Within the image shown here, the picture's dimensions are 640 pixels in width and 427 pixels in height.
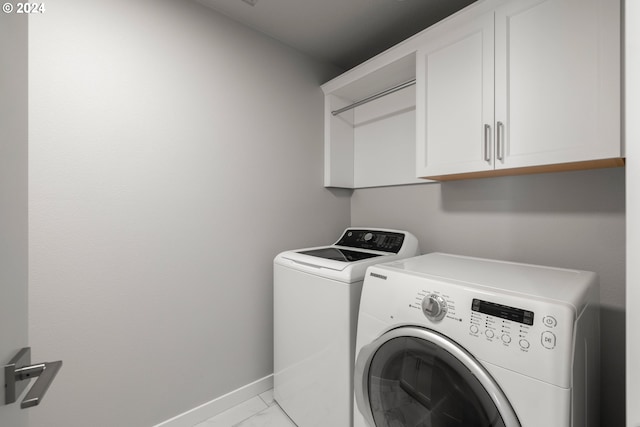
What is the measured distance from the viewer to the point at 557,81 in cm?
114

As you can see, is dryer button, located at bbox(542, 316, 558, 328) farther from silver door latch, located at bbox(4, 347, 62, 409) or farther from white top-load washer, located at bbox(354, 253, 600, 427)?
silver door latch, located at bbox(4, 347, 62, 409)

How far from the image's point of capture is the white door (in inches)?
21.3

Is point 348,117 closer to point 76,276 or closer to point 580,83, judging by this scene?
point 580,83

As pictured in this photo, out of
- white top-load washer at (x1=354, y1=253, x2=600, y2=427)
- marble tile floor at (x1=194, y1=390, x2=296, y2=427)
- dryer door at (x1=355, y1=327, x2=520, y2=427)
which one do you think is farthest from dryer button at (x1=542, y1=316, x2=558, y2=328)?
marble tile floor at (x1=194, y1=390, x2=296, y2=427)

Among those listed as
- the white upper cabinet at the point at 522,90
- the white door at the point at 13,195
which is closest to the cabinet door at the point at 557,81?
the white upper cabinet at the point at 522,90

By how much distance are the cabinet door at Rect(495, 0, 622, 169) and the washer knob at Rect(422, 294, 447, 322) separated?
729 mm

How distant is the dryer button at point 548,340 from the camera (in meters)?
0.77

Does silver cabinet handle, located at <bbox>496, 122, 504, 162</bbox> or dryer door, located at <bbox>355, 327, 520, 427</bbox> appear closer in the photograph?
dryer door, located at <bbox>355, 327, 520, 427</bbox>

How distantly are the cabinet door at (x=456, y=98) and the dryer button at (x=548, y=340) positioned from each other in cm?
79

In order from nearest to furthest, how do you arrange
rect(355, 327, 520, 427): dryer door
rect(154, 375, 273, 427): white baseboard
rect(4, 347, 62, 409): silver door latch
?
rect(4, 347, 62, 409): silver door latch → rect(355, 327, 520, 427): dryer door → rect(154, 375, 273, 427): white baseboard

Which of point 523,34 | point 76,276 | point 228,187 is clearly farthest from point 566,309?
point 76,276

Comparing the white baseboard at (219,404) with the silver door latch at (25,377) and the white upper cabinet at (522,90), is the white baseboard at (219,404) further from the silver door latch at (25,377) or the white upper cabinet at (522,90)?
the white upper cabinet at (522,90)

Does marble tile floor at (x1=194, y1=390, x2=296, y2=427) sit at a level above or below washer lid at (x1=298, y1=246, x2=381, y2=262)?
below

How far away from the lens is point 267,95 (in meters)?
1.93
